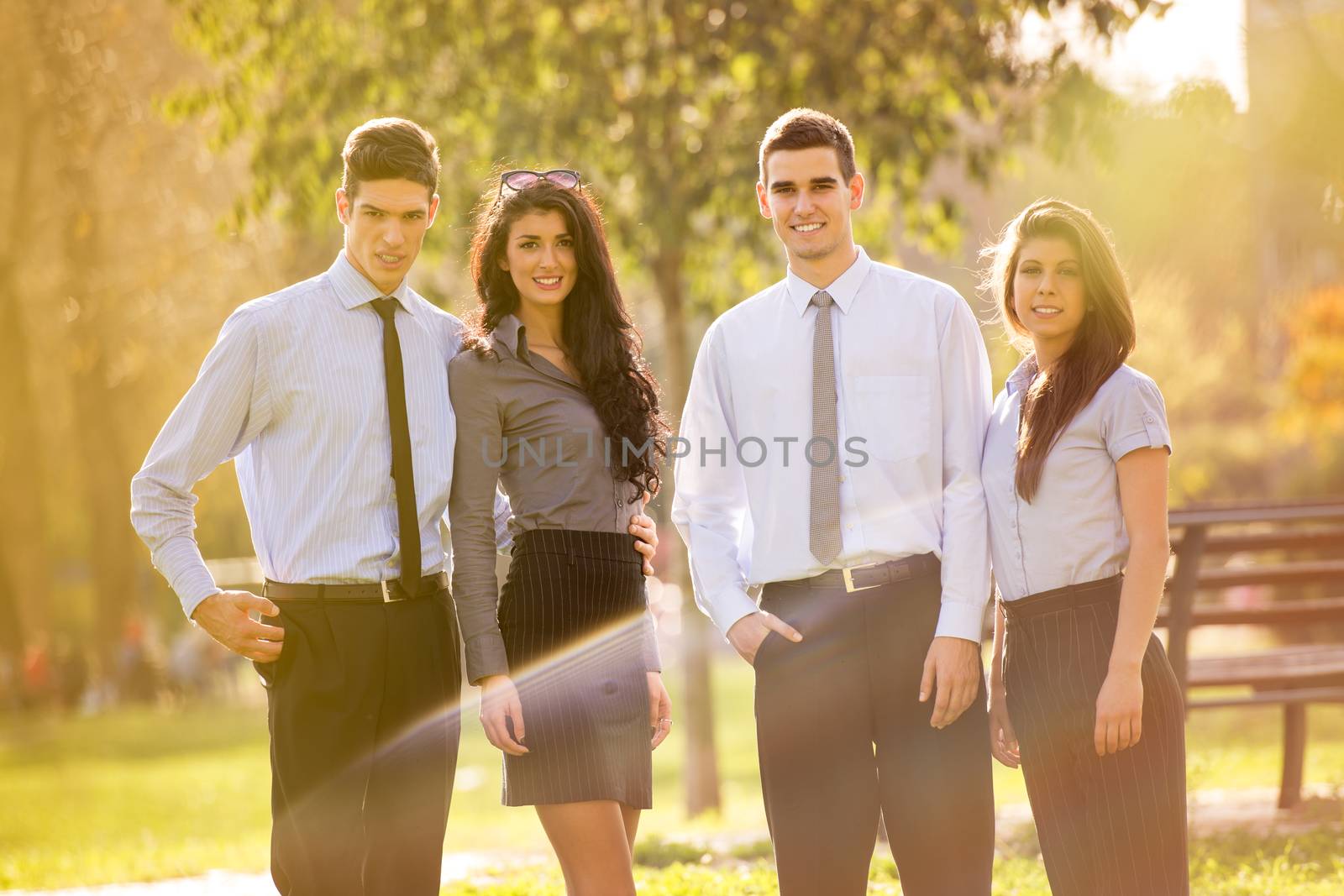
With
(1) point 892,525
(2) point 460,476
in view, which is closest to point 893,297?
(1) point 892,525

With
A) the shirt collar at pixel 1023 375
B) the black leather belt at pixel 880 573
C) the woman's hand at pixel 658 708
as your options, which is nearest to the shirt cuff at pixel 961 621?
the black leather belt at pixel 880 573

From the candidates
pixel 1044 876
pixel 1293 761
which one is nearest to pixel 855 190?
pixel 1044 876

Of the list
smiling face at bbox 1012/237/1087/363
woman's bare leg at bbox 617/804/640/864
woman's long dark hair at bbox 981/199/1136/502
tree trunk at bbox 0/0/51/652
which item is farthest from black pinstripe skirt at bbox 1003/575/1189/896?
tree trunk at bbox 0/0/51/652

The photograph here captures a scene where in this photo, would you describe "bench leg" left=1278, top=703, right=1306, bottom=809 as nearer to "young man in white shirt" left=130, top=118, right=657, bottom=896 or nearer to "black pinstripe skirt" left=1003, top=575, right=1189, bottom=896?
"black pinstripe skirt" left=1003, top=575, right=1189, bottom=896

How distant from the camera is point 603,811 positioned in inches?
143

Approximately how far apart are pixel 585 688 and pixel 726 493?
2.26 ft

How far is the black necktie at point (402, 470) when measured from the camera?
12.2 feet

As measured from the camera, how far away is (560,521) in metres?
3.78

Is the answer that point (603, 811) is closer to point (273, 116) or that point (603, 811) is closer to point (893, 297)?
point (893, 297)

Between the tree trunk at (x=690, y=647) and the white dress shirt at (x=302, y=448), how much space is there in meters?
4.30

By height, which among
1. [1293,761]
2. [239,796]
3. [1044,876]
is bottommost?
[239,796]

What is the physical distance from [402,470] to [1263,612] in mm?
4603

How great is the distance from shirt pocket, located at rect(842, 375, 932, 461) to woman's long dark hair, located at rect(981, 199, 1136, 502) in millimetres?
263

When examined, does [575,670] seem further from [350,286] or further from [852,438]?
[350,286]
